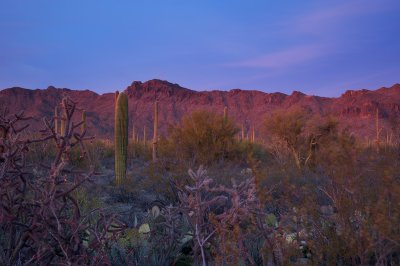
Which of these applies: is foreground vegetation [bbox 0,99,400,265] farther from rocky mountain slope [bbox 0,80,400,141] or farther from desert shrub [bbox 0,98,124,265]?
rocky mountain slope [bbox 0,80,400,141]

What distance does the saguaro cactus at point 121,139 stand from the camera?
15204mm

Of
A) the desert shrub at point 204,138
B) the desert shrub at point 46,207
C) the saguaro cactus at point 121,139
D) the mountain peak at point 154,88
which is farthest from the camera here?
the mountain peak at point 154,88

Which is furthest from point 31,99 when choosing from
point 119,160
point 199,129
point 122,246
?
point 122,246

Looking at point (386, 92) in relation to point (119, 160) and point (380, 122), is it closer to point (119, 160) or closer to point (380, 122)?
point (380, 122)

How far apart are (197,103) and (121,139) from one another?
263ft

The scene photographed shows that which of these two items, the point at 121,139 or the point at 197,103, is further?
the point at 197,103

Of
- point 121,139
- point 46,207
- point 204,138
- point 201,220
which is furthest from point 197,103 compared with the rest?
point 46,207

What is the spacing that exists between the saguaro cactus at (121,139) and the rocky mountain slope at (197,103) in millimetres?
55707

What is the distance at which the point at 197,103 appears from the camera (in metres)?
96.1

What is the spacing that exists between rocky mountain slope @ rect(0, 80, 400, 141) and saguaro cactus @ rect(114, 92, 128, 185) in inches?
2193

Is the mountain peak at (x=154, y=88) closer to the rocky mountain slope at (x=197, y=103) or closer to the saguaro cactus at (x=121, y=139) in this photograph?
the rocky mountain slope at (x=197, y=103)

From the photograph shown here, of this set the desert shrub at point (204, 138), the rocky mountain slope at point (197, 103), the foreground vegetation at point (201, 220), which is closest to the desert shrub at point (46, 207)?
the foreground vegetation at point (201, 220)

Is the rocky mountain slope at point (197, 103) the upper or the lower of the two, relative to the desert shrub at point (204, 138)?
upper

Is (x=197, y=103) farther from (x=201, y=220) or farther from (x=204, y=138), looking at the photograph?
(x=201, y=220)
